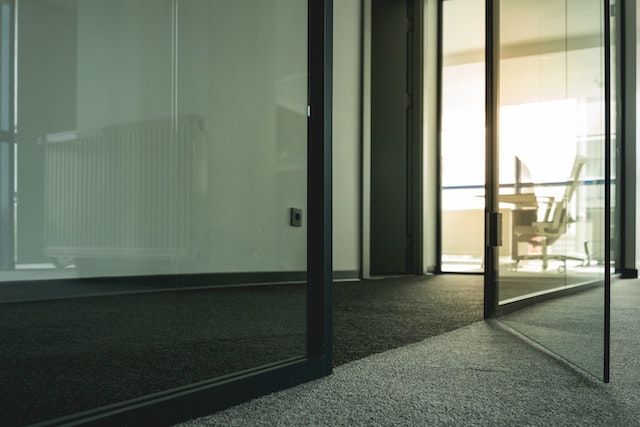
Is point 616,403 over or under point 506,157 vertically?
under

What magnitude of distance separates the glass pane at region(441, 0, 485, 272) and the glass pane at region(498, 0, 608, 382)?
9.87 feet

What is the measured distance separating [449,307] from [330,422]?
Answer: 1680 mm

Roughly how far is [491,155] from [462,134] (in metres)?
3.35

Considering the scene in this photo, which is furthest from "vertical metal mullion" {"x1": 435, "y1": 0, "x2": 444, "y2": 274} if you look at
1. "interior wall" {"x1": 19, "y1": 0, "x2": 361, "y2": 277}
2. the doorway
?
"interior wall" {"x1": 19, "y1": 0, "x2": 361, "y2": 277}

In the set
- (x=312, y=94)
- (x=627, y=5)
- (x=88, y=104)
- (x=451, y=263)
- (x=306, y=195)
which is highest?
(x=627, y=5)

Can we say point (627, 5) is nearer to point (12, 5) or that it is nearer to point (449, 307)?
point (449, 307)

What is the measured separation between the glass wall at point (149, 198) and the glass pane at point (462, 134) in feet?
13.1

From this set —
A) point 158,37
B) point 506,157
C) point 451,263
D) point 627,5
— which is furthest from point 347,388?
point 627,5

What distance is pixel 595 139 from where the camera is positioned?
1.80 metres

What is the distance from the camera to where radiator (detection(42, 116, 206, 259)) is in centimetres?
90

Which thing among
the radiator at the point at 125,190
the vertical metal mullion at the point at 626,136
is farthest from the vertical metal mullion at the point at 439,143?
the radiator at the point at 125,190

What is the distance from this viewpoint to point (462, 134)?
5.52m

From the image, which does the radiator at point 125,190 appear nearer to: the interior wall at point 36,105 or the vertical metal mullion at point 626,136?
the interior wall at point 36,105

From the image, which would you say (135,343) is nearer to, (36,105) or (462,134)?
(36,105)
